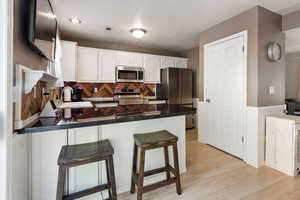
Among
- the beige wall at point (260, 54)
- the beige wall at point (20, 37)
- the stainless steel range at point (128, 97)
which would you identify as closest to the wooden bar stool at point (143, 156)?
the beige wall at point (20, 37)

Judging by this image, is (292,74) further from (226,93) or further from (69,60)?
(69,60)

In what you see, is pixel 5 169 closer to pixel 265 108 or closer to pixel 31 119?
pixel 31 119

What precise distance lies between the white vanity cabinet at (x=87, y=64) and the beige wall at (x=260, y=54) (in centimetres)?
297

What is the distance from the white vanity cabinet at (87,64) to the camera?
11.4ft

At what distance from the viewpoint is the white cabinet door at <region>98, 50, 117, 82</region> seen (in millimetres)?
3682

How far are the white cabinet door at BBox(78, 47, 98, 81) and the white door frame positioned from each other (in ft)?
8.89

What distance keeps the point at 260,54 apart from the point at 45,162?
306cm

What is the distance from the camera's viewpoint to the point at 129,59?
3.98m

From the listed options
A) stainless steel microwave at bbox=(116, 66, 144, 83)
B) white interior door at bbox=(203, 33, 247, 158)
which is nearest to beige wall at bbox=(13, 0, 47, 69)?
stainless steel microwave at bbox=(116, 66, 144, 83)

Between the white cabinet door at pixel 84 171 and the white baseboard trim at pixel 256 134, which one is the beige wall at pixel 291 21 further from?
the white cabinet door at pixel 84 171

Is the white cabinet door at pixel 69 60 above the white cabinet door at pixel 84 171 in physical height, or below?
above

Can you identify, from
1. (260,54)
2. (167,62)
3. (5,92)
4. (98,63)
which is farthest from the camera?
(167,62)

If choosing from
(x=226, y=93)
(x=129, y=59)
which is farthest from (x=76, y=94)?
(x=226, y=93)

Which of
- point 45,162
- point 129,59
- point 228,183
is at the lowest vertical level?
point 228,183
